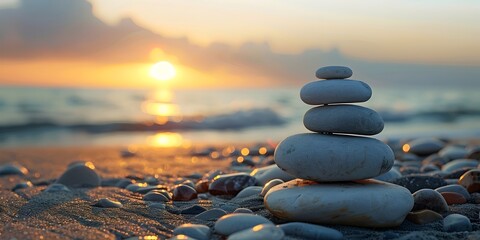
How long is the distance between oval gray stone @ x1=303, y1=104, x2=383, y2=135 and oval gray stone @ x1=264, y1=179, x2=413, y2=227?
40 centimetres

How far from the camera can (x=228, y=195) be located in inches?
187

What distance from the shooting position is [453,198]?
13.5ft

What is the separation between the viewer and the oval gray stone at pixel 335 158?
11.3 ft

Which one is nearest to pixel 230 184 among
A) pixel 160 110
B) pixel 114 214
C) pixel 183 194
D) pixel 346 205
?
pixel 183 194

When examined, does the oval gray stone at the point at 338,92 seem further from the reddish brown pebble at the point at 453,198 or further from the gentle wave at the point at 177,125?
the gentle wave at the point at 177,125

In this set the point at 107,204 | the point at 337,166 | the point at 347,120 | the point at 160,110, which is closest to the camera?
the point at 337,166

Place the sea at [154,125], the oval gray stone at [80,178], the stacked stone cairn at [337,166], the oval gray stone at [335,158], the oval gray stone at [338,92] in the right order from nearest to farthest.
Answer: the stacked stone cairn at [337,166]
the oval gray stone at [335,158]
the oval gray stone at [338,92]
the oval gray stone at [80,178]
the sea at [154,125]

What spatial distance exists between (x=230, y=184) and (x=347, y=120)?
1.56m

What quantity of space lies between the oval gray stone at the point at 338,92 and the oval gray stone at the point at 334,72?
0.06 meters

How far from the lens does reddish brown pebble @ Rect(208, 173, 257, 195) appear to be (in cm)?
476

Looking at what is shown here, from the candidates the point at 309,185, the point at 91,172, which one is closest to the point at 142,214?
the point at 309,185

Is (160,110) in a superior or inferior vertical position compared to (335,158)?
inferior

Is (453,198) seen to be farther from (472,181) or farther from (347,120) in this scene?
(347,120)

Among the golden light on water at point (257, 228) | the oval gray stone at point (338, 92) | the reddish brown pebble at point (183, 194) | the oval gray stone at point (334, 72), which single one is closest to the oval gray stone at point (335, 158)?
the oval gray stone at point (338, 92)
